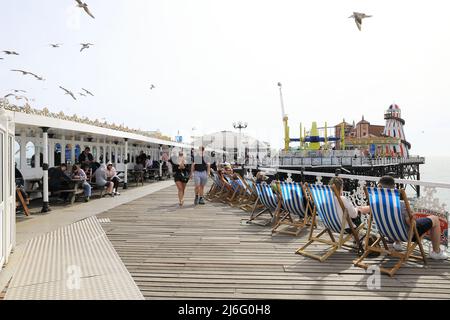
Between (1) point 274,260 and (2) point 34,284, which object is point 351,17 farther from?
(2) point 34,284

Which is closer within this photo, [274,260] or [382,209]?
[382,209]

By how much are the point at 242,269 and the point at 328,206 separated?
1335 millimetres

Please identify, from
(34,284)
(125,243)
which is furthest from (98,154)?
(34,284)

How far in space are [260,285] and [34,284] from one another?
1997 mm

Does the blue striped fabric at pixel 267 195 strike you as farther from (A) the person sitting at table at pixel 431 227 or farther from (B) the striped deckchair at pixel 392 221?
(B) the striped deckchair at pixel 392 221

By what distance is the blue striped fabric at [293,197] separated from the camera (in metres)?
5.36

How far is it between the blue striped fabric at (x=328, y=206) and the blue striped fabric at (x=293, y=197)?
2.71ft

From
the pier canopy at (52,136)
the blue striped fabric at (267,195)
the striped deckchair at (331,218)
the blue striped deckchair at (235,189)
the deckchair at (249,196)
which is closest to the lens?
the striped deckchair at (331,218)

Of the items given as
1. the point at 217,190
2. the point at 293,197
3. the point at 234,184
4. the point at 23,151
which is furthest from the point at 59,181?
the point at 293,197

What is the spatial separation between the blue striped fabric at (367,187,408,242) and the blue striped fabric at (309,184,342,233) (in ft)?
1.70

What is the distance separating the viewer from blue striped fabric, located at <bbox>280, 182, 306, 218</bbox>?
17.6 feet

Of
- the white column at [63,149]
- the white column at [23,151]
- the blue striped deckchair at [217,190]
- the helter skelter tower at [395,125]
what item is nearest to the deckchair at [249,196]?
the blue striped deckchair at [217,190]

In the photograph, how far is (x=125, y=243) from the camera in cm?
480
